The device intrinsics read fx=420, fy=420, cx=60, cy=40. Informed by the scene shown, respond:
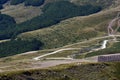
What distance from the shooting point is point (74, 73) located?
127125mm

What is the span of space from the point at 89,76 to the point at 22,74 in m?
21.9

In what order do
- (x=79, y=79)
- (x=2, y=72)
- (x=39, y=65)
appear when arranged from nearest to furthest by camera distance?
(x=2, y=72), (x=79, y=79), (x=39, y=65)

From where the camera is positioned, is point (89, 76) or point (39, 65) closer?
point (89, 76)

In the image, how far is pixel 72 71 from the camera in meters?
128

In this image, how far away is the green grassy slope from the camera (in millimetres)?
117225

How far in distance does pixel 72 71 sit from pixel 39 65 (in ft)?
43.7

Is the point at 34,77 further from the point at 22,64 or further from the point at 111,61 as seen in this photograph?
the point at 111,61

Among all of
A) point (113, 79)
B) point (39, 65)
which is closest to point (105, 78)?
point (113, 79)

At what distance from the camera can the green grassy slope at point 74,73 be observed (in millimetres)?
117225

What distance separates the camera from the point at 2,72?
116375 millimetres

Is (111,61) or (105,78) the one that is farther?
(111,61)

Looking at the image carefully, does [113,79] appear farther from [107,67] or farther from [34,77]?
[34,77]

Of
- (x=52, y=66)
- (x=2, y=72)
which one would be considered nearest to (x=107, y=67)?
(x=52, y=66)

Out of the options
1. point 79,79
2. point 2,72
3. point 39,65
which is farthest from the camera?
point 39,65
